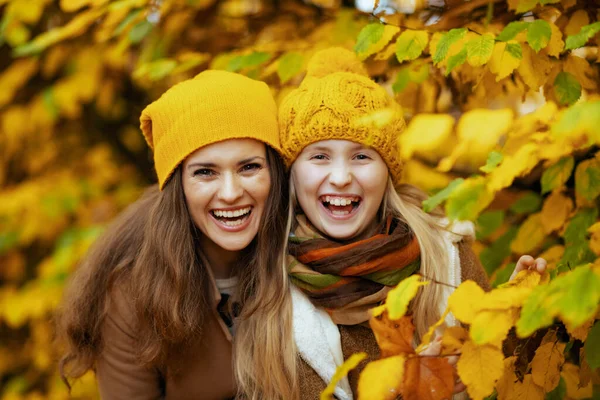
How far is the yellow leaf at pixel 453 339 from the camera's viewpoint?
1.58 m

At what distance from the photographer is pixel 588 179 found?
78.6 inches

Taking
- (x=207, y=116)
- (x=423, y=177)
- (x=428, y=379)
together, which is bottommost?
(x=423, y=177)

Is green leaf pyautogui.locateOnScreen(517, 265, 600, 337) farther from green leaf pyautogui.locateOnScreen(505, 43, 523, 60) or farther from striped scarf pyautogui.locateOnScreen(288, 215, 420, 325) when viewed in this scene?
striped scarf pyautogui.locateOnScreen(288, 215, 420, 325)

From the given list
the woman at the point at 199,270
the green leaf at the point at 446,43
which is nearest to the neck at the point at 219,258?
the woman at the point at 199,270

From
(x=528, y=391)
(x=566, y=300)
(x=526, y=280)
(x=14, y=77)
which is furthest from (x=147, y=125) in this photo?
(x=14, y=77)

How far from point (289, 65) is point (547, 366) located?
137 centimetres

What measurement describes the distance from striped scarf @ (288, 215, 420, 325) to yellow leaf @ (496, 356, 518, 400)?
0.58 meters

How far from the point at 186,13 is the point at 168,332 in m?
1.83

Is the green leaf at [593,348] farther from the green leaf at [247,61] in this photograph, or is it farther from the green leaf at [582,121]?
the green leaf at [247,61]

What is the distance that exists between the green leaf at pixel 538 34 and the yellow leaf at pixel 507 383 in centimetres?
81

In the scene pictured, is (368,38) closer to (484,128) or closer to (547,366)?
(484,128)

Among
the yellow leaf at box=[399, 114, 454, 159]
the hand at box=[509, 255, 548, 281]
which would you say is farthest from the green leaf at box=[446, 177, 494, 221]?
the hand at box=[509, 255, 548, 281]

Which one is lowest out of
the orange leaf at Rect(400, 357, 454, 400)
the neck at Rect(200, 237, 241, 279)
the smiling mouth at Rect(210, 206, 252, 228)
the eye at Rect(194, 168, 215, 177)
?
the neck at Rect(200, 237, 241, 279)

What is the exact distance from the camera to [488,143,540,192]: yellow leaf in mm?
1354
